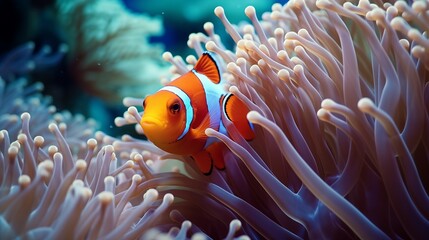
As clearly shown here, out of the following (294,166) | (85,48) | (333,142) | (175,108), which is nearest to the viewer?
(294,166)

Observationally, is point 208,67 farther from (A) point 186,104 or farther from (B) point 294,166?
(B) point 294,166

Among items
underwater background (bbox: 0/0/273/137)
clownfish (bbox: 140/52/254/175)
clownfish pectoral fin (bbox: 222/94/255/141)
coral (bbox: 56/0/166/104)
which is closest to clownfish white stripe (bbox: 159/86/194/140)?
clownfish (bbox: 140/52/254/175)

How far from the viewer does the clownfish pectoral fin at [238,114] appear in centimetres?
127

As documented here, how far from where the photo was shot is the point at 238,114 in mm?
1285

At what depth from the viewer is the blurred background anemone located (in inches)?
39.4

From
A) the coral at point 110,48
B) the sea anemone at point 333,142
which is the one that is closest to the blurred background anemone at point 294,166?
the sea anemone at point 333,142

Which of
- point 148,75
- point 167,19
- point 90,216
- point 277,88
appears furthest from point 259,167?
point 167,19

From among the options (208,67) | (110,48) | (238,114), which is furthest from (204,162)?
(110,48)

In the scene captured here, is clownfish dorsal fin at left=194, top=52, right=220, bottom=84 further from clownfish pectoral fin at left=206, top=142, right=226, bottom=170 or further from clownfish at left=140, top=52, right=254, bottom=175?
clownfish pectoral fin at left=206, top=142, right=226, bottom=170

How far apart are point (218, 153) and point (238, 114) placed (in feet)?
0.43

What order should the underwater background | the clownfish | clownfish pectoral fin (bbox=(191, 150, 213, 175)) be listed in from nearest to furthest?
1. the clownfish
2. clownfish pectoral fin (bbox=(191, 150, 213, 175))
3. the underwater background

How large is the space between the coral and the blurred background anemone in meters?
1.48

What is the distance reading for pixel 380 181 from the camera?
43.2 inches

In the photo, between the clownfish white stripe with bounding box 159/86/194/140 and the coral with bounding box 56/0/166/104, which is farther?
the coral with bounding box 56/0/166/104
